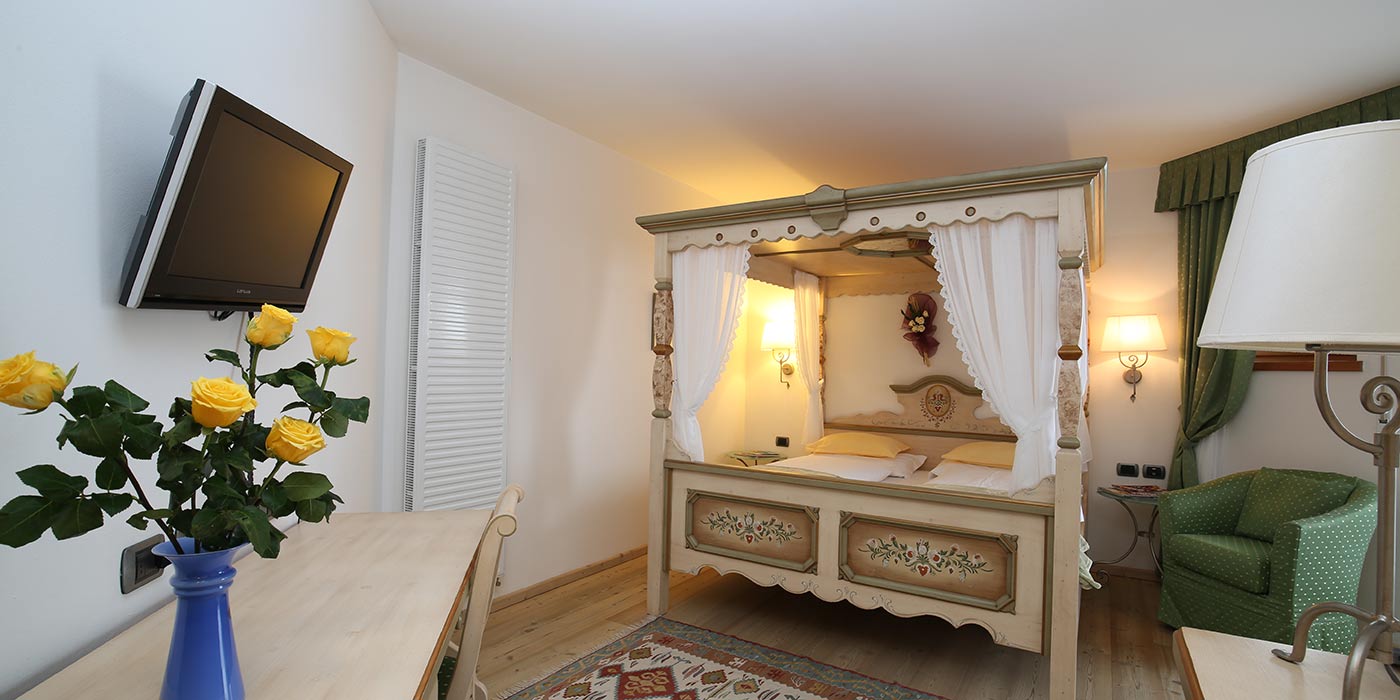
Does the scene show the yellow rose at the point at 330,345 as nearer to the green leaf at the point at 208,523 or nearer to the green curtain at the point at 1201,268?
the green leaf at the point at 208,523

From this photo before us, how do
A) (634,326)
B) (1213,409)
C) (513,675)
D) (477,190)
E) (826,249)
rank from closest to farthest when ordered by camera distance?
(513,675), (477,190), (826,249), (1213,409), (634,326)

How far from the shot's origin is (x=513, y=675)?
2.79 metres

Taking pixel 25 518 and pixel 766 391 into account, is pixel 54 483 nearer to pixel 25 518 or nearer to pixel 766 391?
pixel 25 518

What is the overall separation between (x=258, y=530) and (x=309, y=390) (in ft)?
0.63

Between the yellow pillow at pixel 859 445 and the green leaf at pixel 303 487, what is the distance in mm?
4055

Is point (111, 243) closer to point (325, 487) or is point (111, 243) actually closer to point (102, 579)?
point (102, 579)

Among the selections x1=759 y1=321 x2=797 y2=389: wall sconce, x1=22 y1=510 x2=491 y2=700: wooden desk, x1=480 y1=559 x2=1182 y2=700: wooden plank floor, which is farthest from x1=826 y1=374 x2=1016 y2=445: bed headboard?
x1=22 y1=510 x2=491 y2=700: wooden desk

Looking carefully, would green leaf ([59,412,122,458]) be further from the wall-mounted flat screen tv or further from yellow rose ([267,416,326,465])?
the wall-mounted flat screen tv

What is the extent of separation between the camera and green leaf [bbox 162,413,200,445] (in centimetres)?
84

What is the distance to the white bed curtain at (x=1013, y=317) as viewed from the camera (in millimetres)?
2691

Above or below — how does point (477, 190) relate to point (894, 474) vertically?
above

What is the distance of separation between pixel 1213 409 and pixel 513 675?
13.7 ft

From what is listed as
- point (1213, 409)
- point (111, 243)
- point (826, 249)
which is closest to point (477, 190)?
point (826, 249)

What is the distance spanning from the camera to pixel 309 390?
0.94 metres
